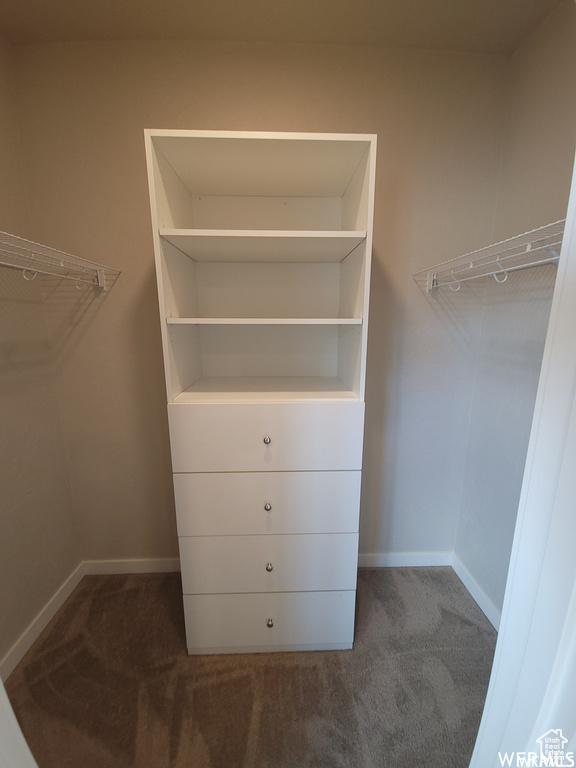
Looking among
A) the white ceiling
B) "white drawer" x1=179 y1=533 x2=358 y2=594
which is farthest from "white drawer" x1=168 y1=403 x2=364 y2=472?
the white ceiling

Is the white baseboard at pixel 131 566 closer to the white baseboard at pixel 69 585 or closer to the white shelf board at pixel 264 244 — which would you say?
the white baseboard at pixel 69 585

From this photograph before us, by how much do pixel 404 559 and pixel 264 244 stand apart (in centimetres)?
187

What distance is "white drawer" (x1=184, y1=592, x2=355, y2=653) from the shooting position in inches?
49.9

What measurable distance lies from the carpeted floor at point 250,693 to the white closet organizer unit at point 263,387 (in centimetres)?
13

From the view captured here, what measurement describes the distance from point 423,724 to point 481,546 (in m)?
0.79

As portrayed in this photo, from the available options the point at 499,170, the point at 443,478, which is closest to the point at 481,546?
the point at 443,478

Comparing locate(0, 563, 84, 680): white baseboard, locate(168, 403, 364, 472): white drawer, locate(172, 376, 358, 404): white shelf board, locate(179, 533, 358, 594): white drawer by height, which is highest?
locate(172, 376, 358, 404): white shelf board

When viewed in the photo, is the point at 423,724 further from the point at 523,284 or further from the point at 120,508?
the point at 523,284

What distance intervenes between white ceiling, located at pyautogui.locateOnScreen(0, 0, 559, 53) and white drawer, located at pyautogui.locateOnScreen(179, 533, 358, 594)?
203 centimetres

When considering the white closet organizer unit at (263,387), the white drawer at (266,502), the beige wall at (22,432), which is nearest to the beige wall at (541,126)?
the white closet organizer unit at (263,387)

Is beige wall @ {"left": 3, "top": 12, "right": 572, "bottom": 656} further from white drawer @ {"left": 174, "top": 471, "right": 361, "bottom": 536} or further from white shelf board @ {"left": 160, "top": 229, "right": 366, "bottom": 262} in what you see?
white drawer @ {"left": 174, "top": 471, "right": 361, "bottom": 536}

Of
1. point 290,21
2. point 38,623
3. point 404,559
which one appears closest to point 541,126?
point 290,21

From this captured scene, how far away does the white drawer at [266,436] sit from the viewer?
111 centimetres

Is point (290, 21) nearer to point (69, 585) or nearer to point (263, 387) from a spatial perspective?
point (263, 387)
